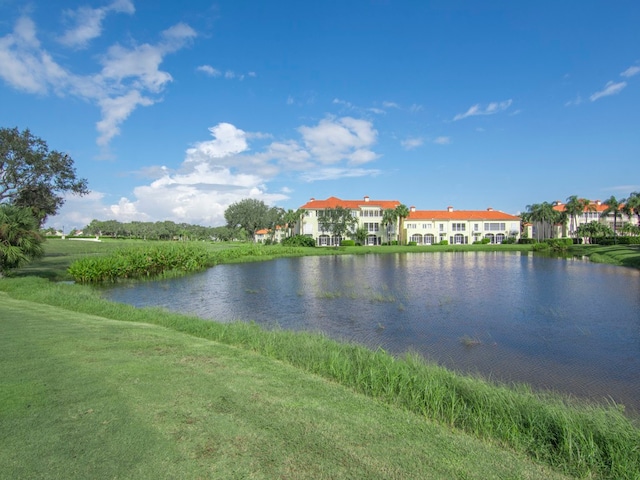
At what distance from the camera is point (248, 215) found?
94750 millimetres

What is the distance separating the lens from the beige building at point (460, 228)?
80.5 metres

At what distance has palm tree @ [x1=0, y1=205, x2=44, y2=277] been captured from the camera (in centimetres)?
Result: 1791

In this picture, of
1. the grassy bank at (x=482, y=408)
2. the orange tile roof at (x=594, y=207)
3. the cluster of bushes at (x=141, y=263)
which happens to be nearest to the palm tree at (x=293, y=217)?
the cluster of bushes at (x=141, y=263)

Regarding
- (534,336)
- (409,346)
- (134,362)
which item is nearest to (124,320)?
(134,362)

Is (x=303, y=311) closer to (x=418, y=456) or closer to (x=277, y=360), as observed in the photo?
(x=277, y=360)

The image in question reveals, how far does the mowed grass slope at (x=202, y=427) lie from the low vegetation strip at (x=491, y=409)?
1.51 ft

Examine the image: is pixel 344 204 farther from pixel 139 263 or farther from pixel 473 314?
pixel 473 314

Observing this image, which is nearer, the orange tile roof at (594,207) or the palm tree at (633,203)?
the palm tree at (633,203)

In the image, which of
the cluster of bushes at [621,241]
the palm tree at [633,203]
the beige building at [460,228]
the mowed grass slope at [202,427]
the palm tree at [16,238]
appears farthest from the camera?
the beige building at [460,228]

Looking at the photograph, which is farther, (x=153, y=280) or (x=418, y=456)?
(x=153, y=280)

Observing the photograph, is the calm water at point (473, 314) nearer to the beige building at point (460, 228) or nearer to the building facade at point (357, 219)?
the building facade at point (357, 219)

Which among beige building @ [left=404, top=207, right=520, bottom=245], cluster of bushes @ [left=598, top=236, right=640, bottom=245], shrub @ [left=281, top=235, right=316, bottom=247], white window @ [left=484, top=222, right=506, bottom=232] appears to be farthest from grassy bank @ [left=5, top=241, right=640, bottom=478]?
white window @ [left=484, top=222, right=506, bottom=232]

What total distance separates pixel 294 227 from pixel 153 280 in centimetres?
5759

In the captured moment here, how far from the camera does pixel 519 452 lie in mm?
4211
